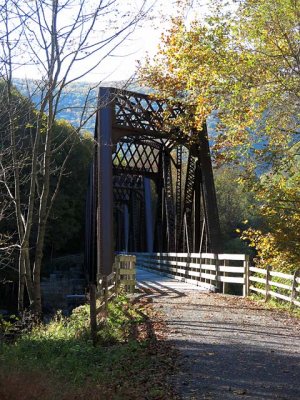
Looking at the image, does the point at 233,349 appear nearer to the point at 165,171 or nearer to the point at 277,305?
the point at 277,305

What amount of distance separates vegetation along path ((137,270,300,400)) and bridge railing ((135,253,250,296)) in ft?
6.34

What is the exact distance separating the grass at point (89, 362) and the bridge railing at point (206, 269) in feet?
15.5

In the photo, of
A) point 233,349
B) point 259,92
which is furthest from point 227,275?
point 233,349

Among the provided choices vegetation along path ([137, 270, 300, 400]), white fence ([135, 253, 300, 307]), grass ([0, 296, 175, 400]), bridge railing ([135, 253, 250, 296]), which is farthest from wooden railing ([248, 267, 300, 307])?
grass ([0, 296, 175, 400])

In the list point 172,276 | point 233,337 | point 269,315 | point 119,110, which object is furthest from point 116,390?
point 172,276

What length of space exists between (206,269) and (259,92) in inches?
306

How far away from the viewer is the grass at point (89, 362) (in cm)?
503

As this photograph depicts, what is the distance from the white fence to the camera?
1238cm

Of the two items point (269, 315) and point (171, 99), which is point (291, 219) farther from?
point (171, 99)

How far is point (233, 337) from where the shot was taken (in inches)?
329

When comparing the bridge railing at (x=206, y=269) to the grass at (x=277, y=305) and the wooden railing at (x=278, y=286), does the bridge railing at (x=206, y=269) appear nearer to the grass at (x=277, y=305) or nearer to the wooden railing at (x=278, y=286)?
the wooden railing at (x=278, y=286)

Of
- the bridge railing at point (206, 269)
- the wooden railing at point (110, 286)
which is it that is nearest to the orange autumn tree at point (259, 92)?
the bridge railing at point (206, 269)

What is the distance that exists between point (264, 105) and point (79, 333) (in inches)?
232

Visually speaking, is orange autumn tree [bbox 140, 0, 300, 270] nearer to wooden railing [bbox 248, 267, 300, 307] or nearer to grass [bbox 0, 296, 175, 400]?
wooden railing [bbox 248, 267, 300, 307]
